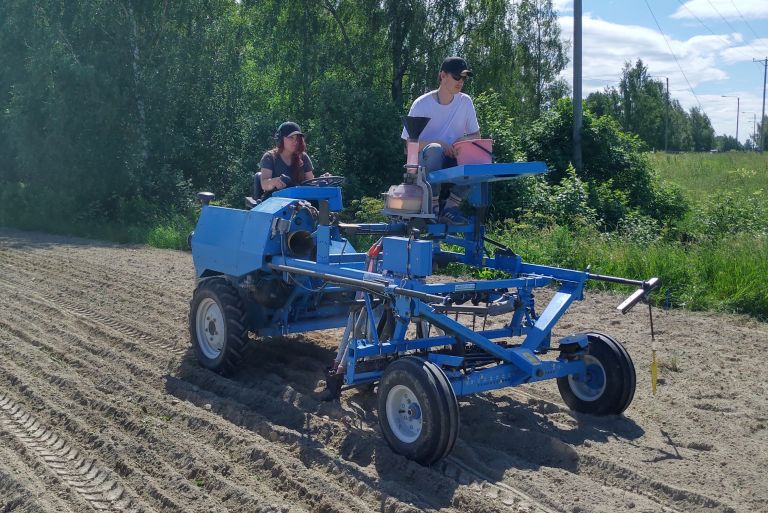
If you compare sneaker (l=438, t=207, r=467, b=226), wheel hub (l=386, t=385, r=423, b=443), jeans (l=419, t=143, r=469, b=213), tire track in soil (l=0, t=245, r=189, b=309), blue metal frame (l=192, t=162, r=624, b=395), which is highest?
jeans (l=419, t=143, r=469, b=213)

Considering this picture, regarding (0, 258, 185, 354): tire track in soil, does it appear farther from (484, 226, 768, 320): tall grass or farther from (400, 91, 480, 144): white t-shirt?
(484, 226, 768, 320): tall grass

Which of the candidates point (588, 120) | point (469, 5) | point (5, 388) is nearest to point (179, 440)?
point (5, 388)

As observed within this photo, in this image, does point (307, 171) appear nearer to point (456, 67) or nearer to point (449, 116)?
point (449, 116)

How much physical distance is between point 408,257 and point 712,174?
29003 millimetres

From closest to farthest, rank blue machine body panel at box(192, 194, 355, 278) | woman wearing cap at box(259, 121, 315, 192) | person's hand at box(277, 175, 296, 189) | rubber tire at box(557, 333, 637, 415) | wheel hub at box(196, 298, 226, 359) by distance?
rubber tire at box(557, 333, 637, 415), blue machine body panel at box(192, 194, 355, 278), wheel hub at box(196, 298, 226, 359), person's hand at box(277, 175, 296, 189), woman wearing cap at box(259, 121, 315, 192)

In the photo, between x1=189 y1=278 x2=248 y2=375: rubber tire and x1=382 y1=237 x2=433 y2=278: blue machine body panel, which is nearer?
x1=382 y1=237 x2=433 y2=278: blue machine body panel

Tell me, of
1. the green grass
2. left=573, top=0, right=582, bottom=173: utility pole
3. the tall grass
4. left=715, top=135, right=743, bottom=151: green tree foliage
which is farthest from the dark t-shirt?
left=715, top=135, right=743, bottom=151: green tree foliage

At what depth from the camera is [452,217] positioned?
6109mm

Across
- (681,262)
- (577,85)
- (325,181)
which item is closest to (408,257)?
(325,181)

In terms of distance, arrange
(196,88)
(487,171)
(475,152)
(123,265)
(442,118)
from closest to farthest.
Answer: (487,171), (475,152), (442,118), (123,265), (196,88)

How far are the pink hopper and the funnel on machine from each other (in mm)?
300

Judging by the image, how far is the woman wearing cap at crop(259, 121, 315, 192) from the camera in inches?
307

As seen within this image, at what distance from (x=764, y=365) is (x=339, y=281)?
4183 mm

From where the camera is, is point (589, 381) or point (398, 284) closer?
point (398, 284)
